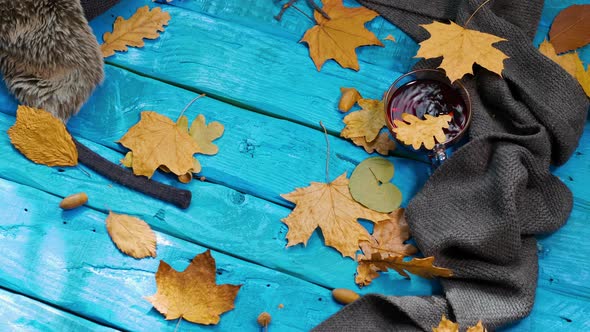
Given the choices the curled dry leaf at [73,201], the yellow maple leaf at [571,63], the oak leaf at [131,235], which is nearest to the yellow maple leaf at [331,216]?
the oak leaf at [131,235]

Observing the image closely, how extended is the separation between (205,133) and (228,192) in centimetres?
15

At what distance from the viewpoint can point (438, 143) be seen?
5.22 ft

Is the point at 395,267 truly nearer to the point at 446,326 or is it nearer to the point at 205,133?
the point at 446,326

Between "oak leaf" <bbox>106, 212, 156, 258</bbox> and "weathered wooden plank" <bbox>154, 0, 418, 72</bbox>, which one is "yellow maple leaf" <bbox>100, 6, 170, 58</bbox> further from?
"oak leaf" <bbox>106, 212, 156, 258</bbox>

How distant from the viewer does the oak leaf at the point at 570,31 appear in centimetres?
171

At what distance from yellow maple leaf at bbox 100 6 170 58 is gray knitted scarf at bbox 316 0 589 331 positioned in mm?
628

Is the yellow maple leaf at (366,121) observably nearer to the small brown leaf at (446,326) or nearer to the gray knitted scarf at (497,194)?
the gray knitted scarf at (497,194)

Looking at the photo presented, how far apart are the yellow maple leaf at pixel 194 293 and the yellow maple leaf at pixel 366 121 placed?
43 cm

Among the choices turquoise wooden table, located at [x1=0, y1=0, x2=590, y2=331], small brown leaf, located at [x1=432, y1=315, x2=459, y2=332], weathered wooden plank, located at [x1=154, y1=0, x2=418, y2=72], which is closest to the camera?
small brown leaf, located at [x1=432, y1=315, x2=459, y2=332]

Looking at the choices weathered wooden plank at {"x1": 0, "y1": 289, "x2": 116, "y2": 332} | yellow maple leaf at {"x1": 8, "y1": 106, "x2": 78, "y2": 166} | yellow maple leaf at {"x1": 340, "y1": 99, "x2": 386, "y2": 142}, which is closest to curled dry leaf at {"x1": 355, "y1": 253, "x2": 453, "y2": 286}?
yellow maple leaf at {"x1": 340, "y1": 99, "x2": 386, "y2": 142}

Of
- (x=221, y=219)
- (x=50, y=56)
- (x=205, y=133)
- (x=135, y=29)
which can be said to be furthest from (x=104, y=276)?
(x=135, y=29)

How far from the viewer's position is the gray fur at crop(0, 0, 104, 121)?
5.15 feet

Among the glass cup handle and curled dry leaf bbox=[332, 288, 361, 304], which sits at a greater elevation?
the glass cup handle

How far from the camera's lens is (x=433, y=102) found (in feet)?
5.33
